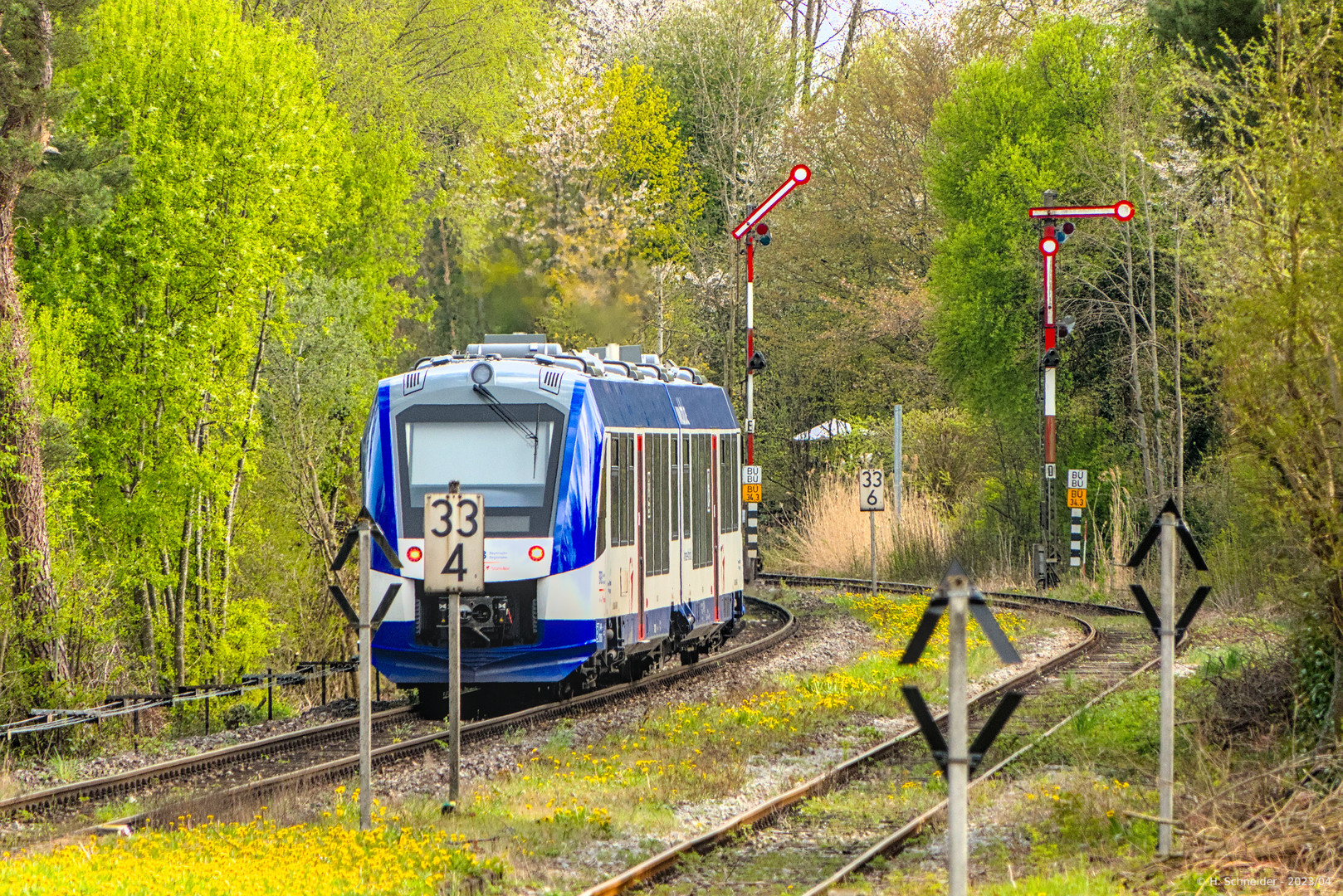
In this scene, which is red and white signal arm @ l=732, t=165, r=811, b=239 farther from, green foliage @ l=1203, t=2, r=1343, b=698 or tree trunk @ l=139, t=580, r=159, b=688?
green foliage @ l=1203, t=2, r=1343, b=698

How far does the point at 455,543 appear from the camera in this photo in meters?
10.9

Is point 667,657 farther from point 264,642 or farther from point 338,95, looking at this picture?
point 338,95

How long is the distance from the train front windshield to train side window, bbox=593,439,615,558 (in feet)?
1.65

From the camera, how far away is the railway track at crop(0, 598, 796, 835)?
439 inches

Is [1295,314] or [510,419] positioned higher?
[1295,314]

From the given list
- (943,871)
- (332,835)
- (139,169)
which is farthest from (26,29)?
(943,871)

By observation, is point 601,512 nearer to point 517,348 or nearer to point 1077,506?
point 517,348

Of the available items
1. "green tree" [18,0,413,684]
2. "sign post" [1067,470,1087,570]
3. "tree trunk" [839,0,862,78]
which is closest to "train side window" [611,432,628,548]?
"green tree" [18,0,413,684]

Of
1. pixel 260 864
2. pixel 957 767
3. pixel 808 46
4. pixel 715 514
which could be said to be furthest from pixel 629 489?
pixel 808 46

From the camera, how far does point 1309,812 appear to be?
8.16m

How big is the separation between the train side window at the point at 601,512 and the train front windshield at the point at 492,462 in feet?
1.65

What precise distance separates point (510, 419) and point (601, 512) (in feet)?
4.02

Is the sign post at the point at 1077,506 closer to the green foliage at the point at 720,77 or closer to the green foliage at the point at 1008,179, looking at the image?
the green foliage at the point at 1008,179

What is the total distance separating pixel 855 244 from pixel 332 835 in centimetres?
3802
